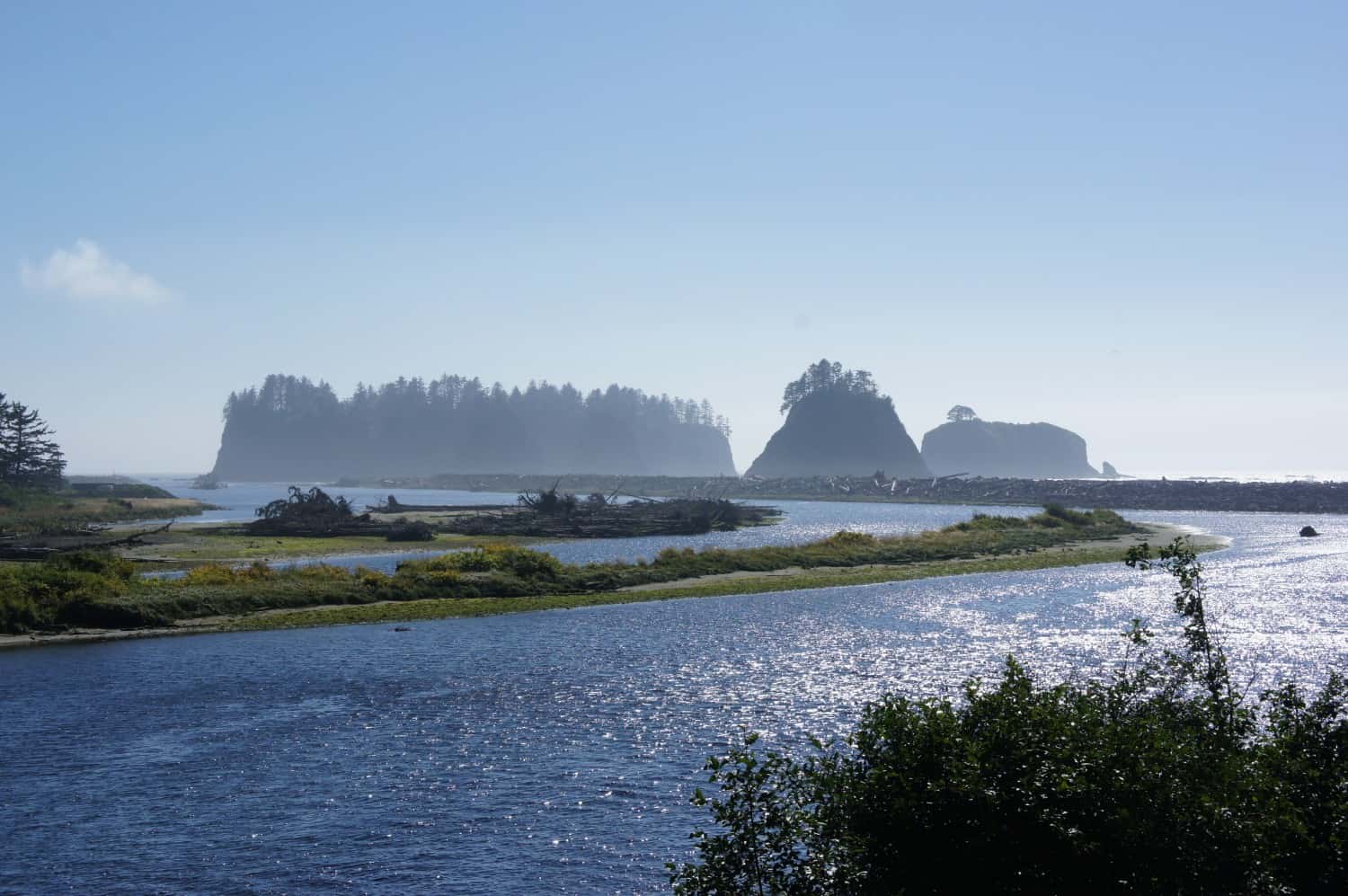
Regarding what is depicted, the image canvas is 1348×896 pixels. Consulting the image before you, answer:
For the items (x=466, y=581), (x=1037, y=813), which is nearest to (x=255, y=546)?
(x=466, y=581)

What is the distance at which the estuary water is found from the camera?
1856 centimetres

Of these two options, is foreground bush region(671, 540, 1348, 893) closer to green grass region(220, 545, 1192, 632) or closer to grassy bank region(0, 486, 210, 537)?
green grass region(220, 545, 1192, 632)

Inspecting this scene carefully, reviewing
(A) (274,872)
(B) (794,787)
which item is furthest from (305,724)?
(B) (794,787)

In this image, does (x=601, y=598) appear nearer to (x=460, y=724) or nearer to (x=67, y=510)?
(x=460, y=724)

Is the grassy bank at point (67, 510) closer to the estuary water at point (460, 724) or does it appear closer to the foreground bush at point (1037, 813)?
the estuary water at point (460, 724)

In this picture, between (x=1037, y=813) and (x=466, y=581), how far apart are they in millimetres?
45309

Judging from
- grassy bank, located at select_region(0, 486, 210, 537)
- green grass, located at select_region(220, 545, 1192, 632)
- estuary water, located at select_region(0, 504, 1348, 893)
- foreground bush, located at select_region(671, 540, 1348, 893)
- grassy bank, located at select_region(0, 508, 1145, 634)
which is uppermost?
grassy bank, located at select_region(0, 486, 210, 537)

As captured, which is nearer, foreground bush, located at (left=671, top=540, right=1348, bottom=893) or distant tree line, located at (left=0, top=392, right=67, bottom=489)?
foreground bush, located at (left=671, top=540, right=1348, bottom=893)

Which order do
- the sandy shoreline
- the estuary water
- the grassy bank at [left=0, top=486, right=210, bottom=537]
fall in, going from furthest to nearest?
the grassy bank at [left=0, top=486, right=210, bottom=537]
the sandy shoreline
the estuary water

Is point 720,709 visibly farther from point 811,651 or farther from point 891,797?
point 891,797

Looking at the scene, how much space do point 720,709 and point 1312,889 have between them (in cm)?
1713

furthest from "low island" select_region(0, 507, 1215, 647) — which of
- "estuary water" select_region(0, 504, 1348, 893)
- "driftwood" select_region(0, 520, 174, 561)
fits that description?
"driftwood" select_region(0, 520, 174, 561)

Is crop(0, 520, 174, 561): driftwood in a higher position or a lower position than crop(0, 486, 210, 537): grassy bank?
lower

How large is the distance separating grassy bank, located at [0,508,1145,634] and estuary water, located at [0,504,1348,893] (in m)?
3.64
